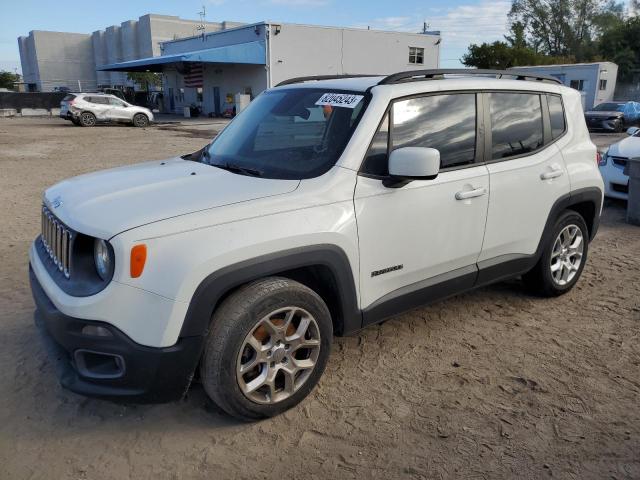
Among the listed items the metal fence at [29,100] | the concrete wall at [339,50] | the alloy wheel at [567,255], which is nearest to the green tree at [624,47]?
the concrete wall at [339,50]

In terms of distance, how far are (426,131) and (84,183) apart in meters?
2.19

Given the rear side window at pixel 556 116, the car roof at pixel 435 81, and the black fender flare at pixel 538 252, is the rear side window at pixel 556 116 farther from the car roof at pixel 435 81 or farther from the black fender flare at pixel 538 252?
the black fender flare at pixel 538 252

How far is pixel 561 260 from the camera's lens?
15.1ft

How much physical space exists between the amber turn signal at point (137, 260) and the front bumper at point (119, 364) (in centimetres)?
28

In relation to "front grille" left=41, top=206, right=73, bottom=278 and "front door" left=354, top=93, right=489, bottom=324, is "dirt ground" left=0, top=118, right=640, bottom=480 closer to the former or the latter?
"front door" left=354, top=93, right=489, bottom=324

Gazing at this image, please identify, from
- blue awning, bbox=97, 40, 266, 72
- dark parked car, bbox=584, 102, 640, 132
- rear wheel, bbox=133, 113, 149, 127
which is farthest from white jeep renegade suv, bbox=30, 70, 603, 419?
blue awning, bbox=97, 40, 266, 72

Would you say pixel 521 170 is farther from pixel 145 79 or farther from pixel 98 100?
pixel 145 79

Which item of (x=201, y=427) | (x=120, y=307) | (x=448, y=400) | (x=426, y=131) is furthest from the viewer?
(x=426, y=131)

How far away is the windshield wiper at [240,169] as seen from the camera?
10.7ft

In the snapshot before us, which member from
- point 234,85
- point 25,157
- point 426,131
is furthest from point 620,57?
point 426,131

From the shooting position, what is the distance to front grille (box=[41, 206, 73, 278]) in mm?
2850

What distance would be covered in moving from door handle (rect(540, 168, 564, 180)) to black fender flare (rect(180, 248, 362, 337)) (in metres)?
1.96

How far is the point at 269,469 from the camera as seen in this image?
265cm

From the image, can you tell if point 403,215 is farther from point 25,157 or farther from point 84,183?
point 25,157
